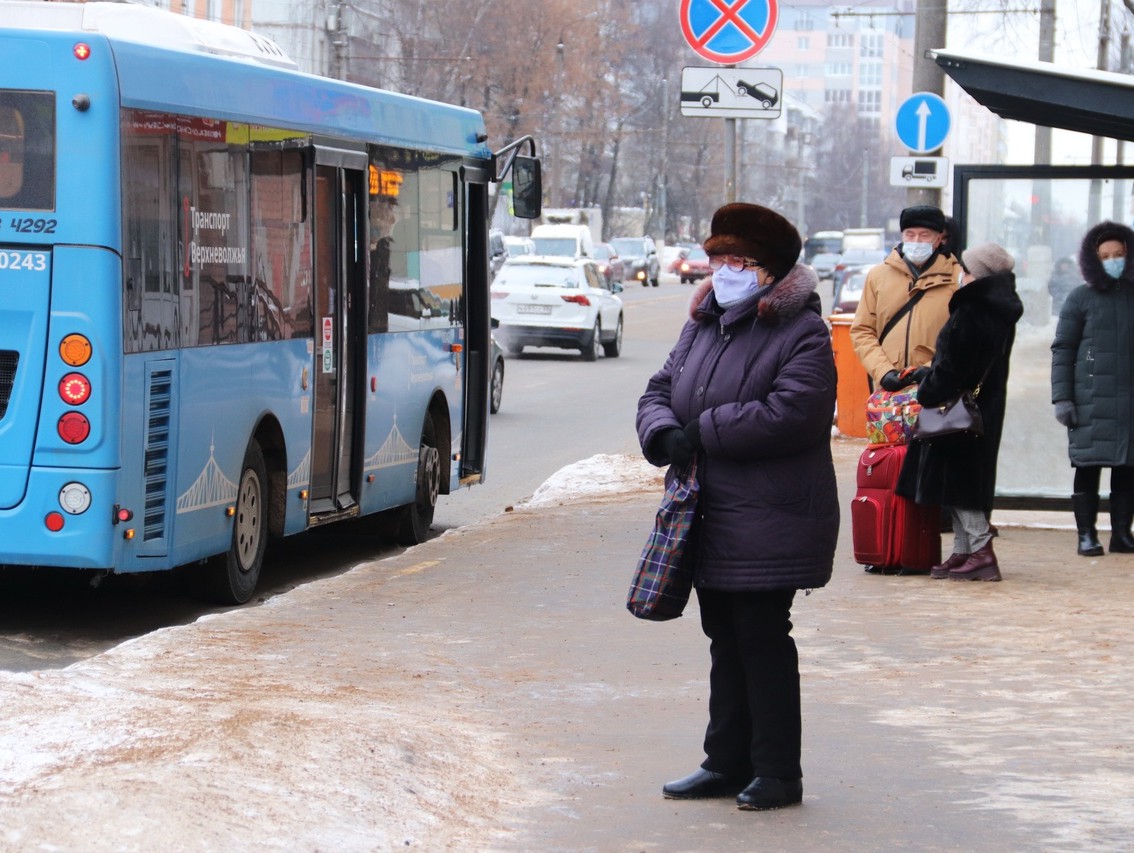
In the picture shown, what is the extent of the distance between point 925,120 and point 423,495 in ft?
21.4

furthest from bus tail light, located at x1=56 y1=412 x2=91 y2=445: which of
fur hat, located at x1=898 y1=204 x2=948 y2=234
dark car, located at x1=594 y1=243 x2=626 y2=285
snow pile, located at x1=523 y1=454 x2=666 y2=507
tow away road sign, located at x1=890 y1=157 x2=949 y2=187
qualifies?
dark car, located at x1=594 y1=243 x2=626 y2=285

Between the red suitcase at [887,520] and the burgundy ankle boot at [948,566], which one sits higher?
the red suitcase at [887,520]

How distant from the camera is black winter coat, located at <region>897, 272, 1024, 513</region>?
929 cm

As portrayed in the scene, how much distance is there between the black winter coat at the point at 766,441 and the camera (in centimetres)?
532

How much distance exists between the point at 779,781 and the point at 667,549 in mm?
746

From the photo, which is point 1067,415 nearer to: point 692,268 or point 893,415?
point 893,415

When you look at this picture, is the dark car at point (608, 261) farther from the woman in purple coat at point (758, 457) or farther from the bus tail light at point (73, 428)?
the woman in purple coat at point (758, 457)

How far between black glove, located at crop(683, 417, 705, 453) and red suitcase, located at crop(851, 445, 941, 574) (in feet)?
15.3


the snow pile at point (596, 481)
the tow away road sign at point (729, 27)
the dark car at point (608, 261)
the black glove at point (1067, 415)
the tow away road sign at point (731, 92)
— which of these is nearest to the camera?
the black glove at point (1067, 415)

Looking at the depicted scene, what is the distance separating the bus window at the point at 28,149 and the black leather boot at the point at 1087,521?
603 centimetres

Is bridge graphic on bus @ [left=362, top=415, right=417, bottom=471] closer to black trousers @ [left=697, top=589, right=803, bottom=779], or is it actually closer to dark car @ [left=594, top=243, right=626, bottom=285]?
black trousers @ [left=697, top=589, right=803, bottom=779]

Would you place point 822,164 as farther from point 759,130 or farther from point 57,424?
point 57,424

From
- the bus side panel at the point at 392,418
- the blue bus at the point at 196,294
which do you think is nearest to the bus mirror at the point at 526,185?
the blue bus at the point at 196,294

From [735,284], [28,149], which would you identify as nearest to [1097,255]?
[735,284]
